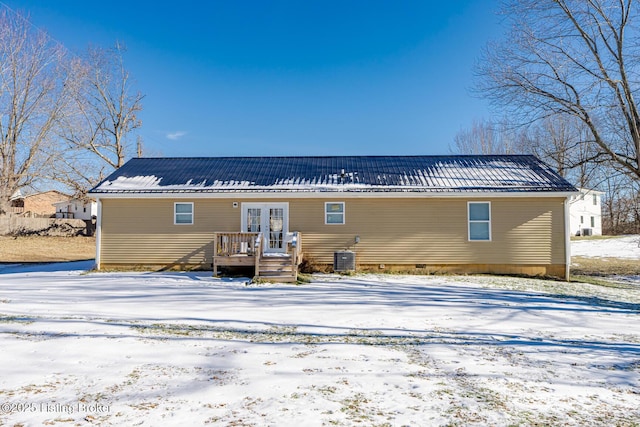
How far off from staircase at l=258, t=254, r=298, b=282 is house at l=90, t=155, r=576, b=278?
48.4 inches

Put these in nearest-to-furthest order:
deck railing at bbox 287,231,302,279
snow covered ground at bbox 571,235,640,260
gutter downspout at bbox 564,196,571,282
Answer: deck railing at bbox 287,231,302,279 < gutter downspout at bbox 564,196,571,282 < snow covered ground at bbox 571,235,640,260

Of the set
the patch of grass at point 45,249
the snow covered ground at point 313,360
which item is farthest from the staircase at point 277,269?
the patch of grass at point 45,249

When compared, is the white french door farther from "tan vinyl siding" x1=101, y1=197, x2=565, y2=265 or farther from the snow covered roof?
the snow covered roof

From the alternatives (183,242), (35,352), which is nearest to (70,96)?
(183,242)

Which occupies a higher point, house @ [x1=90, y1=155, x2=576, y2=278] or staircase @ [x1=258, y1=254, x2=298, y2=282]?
house @ [x1=90, y1=155, x2=576, y2=278]

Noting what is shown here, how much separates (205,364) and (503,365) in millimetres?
3318

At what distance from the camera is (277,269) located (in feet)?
36.9

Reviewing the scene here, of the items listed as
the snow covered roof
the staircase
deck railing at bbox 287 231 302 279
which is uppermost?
the snow covered roof

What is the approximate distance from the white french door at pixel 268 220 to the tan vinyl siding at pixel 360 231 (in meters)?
0.20

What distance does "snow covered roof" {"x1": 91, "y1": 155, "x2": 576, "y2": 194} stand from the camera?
12898 millimetres

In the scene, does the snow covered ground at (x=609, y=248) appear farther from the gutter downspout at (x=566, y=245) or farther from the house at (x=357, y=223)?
the house at (x=357, y=223)

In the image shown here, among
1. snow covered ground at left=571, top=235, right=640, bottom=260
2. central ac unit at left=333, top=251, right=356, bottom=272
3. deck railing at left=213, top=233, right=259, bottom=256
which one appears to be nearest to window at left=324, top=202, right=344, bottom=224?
central ac unit at left=333, top=251, right=356, bottom=272

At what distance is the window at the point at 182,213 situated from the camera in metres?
13.1

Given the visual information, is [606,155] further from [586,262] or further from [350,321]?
[350,321]
